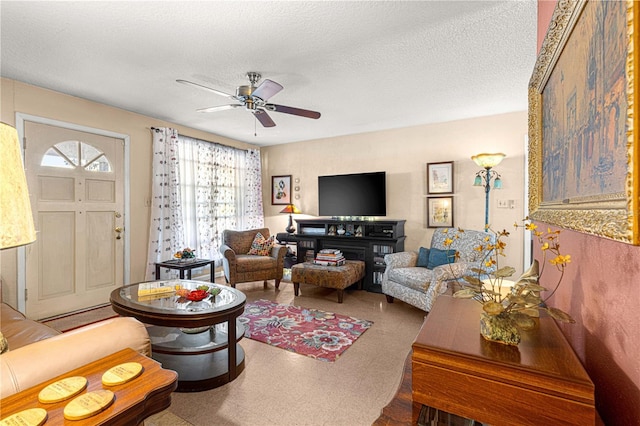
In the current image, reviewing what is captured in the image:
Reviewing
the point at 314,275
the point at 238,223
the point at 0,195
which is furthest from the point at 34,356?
the point at 238,223

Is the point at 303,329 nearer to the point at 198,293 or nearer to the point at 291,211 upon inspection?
the point at 198,293

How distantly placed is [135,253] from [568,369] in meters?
4.60

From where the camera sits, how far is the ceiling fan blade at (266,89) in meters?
2.34

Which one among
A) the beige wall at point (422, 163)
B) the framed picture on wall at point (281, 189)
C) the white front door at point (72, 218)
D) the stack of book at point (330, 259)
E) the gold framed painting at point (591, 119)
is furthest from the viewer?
the framed picture on wall at point (281, 189)

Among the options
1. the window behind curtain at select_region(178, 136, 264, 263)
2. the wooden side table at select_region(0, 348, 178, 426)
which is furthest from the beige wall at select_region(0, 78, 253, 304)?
the wooden side table at select_region(0, 348, 178, 426)

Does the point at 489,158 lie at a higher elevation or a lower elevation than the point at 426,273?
higher

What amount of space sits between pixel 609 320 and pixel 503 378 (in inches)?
Answer: 11.4

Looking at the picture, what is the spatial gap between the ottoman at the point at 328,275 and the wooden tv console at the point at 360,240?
1.01ft

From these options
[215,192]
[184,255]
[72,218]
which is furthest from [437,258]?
[72,218]

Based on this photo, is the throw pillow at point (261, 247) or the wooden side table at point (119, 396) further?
the throw pillow at point (261, 247)

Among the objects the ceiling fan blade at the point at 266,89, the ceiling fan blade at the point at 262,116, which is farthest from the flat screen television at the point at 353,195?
the ceiling fan blade at the point at 266,89

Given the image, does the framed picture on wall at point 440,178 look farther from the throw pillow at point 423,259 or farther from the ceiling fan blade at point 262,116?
the ceiling fan blade at point 262,116

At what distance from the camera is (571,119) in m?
0.86

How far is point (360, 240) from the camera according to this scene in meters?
4.52
